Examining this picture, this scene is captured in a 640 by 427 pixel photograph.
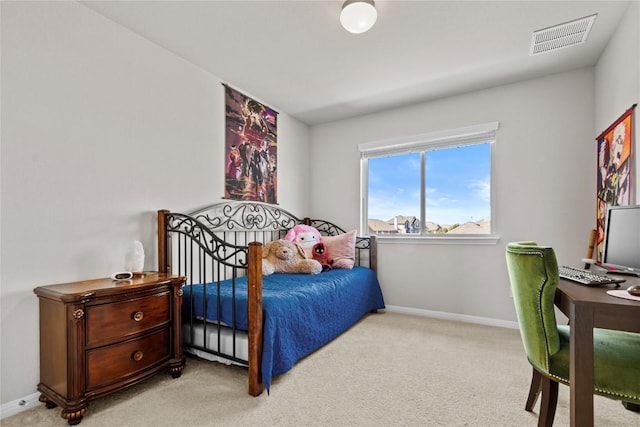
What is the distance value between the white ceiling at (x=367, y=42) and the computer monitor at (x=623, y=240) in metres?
1.38

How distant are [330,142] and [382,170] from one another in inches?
32.5

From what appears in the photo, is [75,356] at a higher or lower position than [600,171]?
lower

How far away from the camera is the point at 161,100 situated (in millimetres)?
2412

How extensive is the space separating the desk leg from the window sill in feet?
6.95

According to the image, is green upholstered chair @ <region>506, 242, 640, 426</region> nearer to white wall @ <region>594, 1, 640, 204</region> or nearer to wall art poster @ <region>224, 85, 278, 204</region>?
white wall @ <region>594, 1, 640, 204</region>

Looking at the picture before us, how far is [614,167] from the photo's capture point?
7.16 feet

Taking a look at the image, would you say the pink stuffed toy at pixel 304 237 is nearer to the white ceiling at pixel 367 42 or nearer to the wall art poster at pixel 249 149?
the wall art poster at pixel 249 149

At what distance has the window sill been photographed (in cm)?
307

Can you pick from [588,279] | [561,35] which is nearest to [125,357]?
[588,279]

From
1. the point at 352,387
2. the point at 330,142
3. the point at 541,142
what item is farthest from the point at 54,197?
the point at 541,142

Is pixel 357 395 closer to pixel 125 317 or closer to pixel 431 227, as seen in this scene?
pixel 125 317

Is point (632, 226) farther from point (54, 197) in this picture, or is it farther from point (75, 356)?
point (54, 197)

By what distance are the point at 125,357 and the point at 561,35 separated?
11.8ft

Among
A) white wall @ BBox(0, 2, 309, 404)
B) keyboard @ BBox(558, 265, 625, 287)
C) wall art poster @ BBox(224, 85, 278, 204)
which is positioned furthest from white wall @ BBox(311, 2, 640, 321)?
white wall @ BBox(0, 2, 309, 404)
